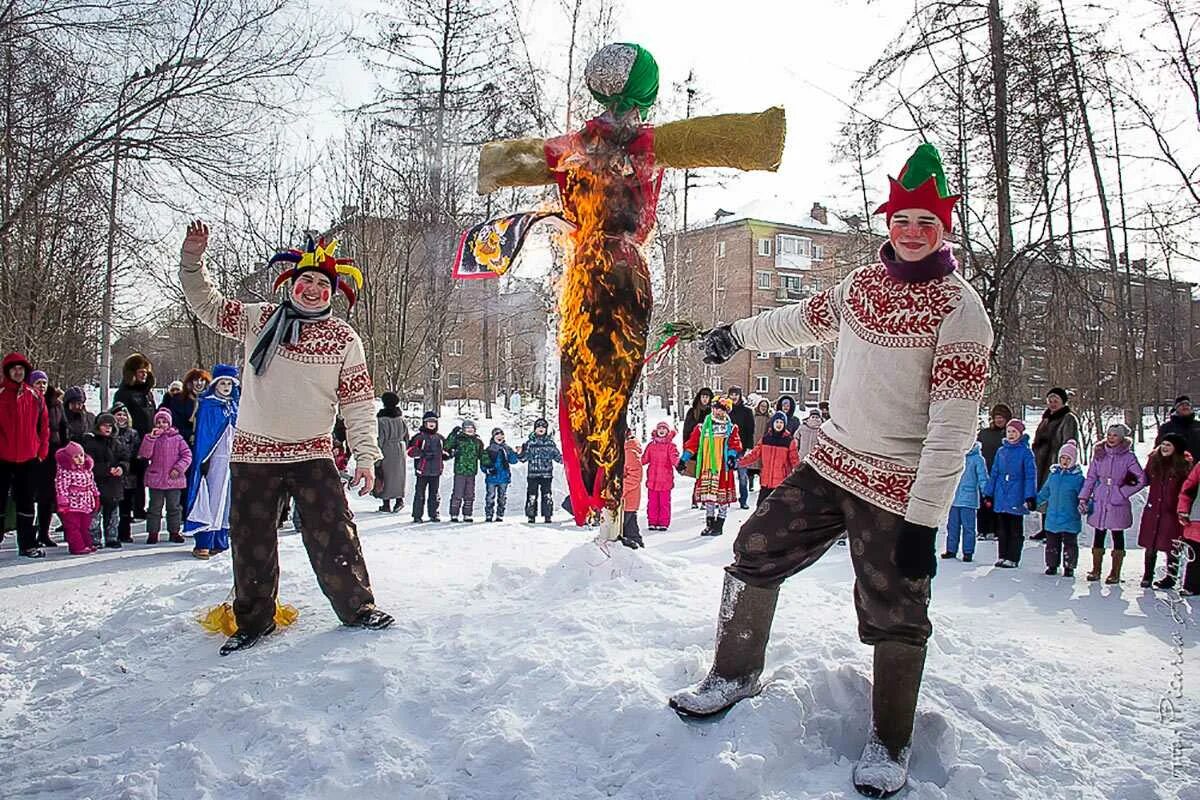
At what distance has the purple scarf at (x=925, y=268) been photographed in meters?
3.03

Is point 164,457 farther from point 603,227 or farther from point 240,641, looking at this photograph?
point 603,227

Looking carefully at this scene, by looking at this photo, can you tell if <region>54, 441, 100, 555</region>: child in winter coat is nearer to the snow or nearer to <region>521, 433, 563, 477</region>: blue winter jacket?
the snow

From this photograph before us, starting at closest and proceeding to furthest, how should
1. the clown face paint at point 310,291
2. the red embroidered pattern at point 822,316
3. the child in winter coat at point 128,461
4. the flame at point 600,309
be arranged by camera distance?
the red embroidered pattern at point 822,316, the clown face paint at point 310,291, the flame at point 600,309, the child in winter coat at point 128,461

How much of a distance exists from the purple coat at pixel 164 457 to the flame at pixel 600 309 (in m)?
5.83

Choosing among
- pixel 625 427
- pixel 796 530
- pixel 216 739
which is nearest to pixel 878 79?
pixel 625 427

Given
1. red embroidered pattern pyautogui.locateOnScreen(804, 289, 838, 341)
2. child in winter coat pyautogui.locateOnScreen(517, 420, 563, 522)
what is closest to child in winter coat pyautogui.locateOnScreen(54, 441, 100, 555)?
child in winter coat pyautogui.locateOnScreen(517, 420, 563, 522)

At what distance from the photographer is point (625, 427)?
15.4 feet

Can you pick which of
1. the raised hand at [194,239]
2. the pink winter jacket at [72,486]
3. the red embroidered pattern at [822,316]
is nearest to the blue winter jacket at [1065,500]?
the red embroidered pattern at [822,316]

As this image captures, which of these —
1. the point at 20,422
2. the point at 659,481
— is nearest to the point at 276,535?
the point at 20,422

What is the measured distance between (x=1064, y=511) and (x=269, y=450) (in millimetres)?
7508

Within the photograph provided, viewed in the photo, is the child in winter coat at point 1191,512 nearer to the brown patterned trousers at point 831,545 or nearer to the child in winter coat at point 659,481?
the child in winter coat at point 659,481

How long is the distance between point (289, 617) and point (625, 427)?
6.92 ft

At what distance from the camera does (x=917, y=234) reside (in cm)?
306

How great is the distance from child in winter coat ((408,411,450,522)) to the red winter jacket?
408 cm
